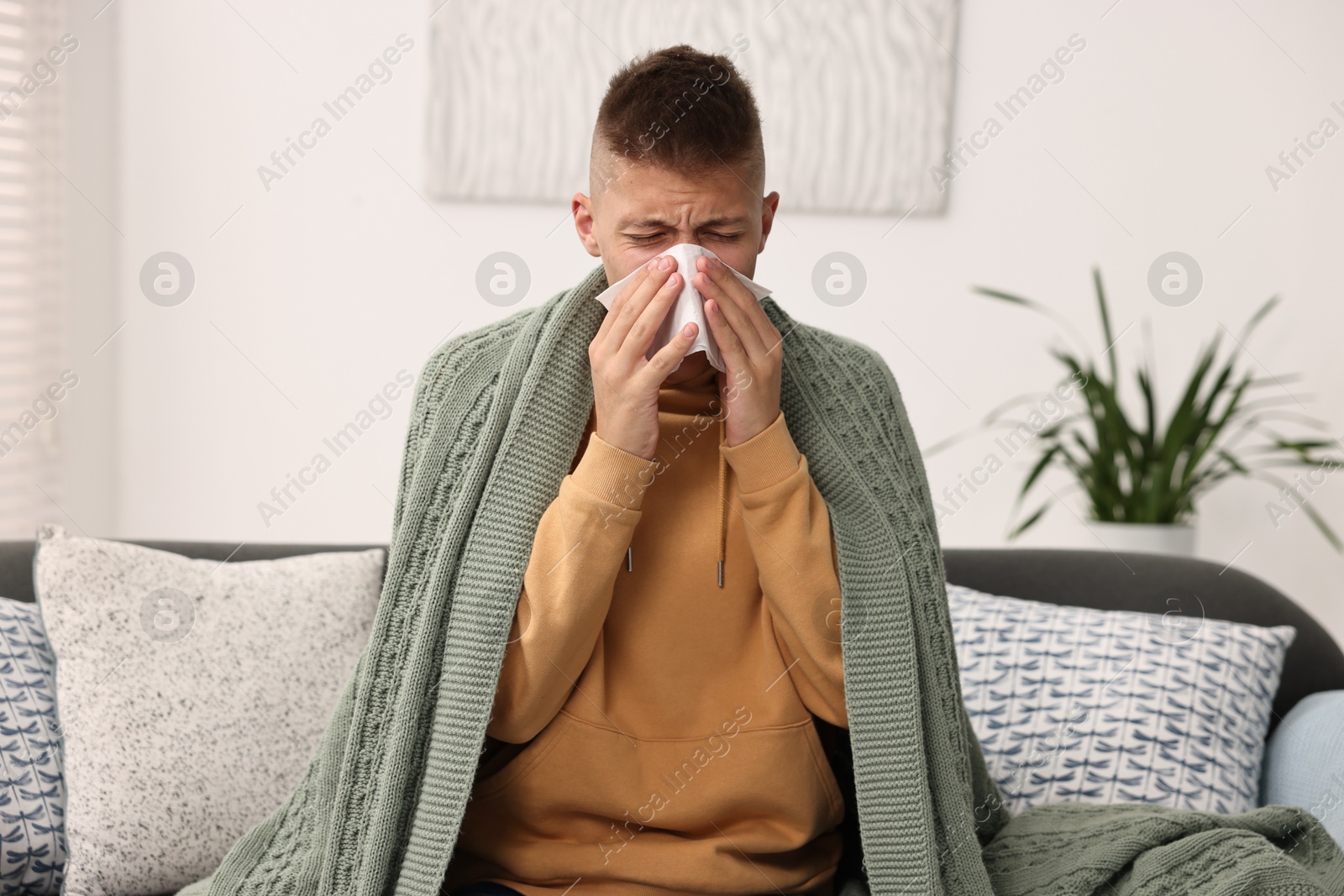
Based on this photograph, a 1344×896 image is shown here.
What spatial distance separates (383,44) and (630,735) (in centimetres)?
225

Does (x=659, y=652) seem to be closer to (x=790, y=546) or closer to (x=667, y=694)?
(x=667, y=694)

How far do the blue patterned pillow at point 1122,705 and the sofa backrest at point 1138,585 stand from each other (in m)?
0.12

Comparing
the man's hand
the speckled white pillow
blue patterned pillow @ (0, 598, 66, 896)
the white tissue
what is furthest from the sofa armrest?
blue patterned pillow @ (0, 598, 66, 896)

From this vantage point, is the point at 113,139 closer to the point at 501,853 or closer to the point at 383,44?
the point at 383,44

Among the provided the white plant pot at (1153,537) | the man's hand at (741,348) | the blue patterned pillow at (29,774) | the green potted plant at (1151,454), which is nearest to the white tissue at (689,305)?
the man's hand at (741,348)

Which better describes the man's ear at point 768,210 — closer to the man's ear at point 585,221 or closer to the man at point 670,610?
the man at point 670,610

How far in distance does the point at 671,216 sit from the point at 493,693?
56 centimetres

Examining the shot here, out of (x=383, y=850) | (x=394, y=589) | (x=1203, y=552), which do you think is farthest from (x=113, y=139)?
(x=1203, y=552)

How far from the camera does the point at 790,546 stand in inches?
49.8

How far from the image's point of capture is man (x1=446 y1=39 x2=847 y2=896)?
1.21 meters

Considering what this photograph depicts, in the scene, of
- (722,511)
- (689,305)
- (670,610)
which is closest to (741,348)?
(689,305)

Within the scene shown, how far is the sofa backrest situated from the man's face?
876mm

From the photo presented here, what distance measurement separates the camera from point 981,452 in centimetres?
295

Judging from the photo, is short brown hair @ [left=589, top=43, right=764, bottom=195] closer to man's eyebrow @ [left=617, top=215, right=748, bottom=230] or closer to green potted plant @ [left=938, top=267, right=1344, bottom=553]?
man's eyebrow @ [left=617, top=215, right=748, bottom=230]
